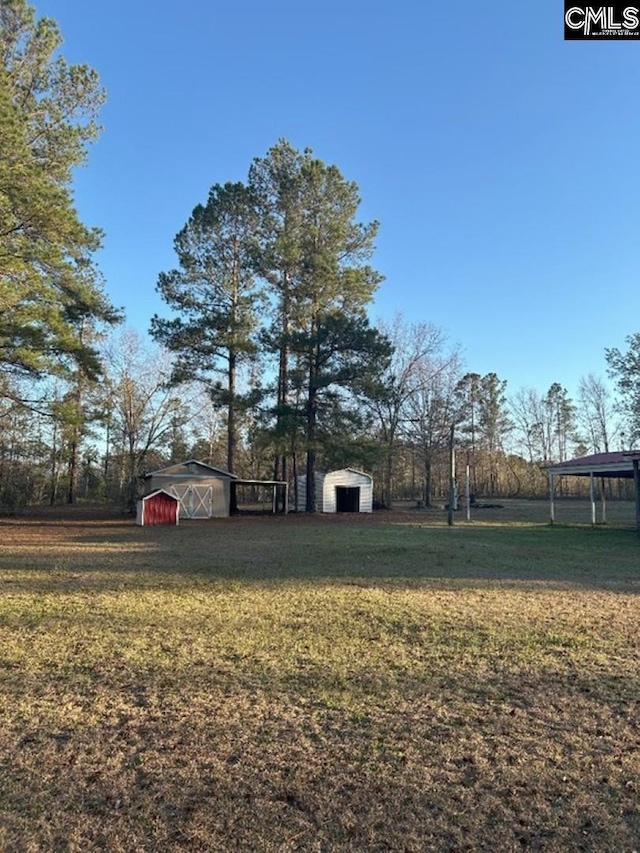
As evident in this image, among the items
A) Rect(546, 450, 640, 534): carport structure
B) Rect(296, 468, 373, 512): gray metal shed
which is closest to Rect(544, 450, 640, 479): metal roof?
Rect(546, 450, 640, 534): carport structure

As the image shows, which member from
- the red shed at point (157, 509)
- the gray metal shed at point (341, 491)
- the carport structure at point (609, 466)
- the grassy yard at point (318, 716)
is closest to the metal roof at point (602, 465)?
the carport structure at point (609, 466)

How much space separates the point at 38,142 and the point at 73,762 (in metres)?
15.4

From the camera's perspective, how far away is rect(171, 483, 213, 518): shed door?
978 inches

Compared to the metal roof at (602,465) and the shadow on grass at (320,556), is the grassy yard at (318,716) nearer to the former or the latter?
the shadow on grass at (320,556)

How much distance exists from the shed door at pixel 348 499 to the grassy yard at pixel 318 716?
22.2 metres

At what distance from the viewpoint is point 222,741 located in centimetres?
328

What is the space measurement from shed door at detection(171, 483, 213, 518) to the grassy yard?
16.8 metres

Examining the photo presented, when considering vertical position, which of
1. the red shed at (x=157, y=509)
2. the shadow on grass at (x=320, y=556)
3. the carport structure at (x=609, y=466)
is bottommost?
the shadow on grass at (x=320, y=556)

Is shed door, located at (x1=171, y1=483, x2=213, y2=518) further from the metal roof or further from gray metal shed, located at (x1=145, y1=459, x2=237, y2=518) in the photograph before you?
the metal roof

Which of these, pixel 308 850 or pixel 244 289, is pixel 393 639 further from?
pixel 244 289

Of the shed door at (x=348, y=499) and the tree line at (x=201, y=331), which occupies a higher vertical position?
the tree line at (x=201, y=331)

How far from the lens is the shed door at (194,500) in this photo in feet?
81.5

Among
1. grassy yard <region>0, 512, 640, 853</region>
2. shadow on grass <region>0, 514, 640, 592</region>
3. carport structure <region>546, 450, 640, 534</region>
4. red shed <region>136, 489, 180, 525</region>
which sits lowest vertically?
grassy yard <region>0, 512, 640, 853</region>

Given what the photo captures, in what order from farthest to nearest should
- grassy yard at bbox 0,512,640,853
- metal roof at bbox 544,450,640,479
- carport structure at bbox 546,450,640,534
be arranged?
metal roof at bbox 544,450,640,479
carport structure at bbox 546,450,640,534
grassy yard at bbox 0,512,640,853
